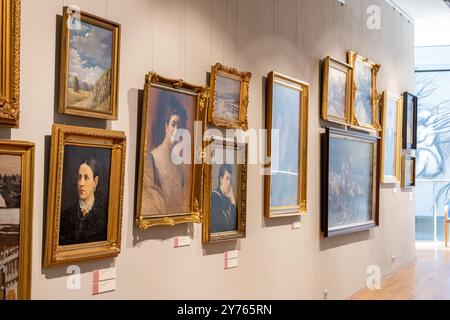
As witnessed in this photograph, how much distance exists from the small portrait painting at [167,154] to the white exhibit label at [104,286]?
0.63 metres

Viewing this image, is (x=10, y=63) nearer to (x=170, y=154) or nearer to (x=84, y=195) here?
(x=84, y=195)

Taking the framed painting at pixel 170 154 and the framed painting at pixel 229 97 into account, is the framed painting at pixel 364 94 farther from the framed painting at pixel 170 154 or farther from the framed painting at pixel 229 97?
the framed painting at pixel 170 154

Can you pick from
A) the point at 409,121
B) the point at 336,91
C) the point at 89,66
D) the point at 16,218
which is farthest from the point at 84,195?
the point at 409,121

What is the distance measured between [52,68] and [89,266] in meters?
1.47

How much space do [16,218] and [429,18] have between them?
12.0 metres

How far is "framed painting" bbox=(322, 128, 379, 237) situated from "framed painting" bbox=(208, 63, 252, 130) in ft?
7.76

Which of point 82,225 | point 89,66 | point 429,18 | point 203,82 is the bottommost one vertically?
point 82,225

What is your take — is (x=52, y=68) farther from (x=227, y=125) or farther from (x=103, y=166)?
(x=227, y=125)

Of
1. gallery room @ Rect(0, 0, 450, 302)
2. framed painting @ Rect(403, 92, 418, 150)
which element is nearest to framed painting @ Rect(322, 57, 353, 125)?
gallery room @ Rect(0, 0, 450, 302)

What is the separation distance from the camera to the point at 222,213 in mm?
6168

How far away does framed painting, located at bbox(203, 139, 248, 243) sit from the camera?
5.97 metres

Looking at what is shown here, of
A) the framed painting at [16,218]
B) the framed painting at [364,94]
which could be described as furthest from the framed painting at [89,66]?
the framed painting at [364,94]

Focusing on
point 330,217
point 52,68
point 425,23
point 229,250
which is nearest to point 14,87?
point 52,68

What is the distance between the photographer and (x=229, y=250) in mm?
6340
